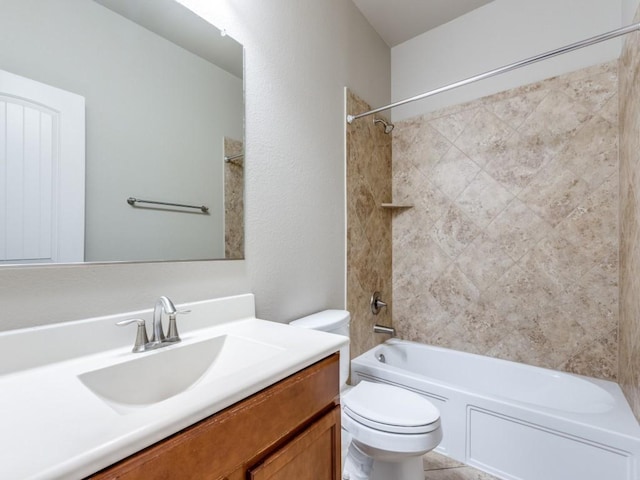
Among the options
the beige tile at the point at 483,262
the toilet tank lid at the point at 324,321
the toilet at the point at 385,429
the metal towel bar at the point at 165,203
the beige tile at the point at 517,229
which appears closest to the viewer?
the metal towel bar at the point at 165,203

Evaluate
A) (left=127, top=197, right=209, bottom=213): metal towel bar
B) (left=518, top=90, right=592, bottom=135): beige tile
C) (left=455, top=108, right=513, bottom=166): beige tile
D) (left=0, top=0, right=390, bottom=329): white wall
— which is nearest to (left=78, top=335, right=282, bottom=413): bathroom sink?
(left=0, top=0, right=390, bottom=329): white wall

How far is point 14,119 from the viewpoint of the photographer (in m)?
0.75

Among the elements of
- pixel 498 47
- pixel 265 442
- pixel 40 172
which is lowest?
pixel 265 442

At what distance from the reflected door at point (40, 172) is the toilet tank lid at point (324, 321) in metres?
0.90

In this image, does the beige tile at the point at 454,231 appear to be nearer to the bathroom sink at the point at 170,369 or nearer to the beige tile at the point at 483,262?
the beige tile at the point at 483,262

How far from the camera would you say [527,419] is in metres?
1.42

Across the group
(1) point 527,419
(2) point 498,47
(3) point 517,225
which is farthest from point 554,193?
(1) point 527,419

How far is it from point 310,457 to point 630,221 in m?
1.76

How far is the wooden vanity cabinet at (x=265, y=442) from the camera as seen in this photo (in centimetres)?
49

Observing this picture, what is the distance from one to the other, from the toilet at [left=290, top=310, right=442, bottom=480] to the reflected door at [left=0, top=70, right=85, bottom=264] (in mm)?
940

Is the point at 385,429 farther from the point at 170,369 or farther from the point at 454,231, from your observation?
the point at 454,231

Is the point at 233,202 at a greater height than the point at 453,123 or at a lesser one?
lesser

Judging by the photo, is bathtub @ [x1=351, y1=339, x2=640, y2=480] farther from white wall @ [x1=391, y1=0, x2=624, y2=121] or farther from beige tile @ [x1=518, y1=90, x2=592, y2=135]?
white wall @ [x1=391, y1=0, x2=624, y2=121]

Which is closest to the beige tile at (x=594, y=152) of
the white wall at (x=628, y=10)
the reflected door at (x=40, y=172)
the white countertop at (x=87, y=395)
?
the white wall at (x=628, y=10)
